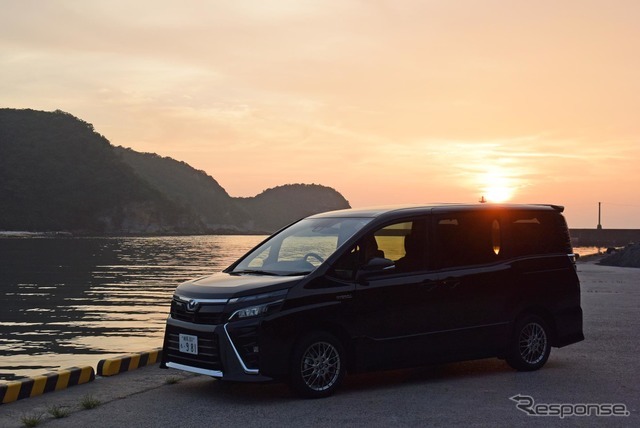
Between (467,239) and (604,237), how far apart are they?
173590 mm

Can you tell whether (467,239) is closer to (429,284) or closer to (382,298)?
(429,284)

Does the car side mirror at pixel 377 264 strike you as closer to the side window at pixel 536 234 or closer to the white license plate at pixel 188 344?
the white license plate at pixel 188 344

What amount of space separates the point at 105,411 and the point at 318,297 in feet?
7.97

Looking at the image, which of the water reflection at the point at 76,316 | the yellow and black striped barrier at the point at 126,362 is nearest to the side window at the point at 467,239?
the yellow and black striped barrier at the point at 126,362

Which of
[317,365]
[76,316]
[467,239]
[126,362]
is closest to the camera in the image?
[317,365]

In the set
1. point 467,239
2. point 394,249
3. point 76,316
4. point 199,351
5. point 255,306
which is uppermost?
point 467,239

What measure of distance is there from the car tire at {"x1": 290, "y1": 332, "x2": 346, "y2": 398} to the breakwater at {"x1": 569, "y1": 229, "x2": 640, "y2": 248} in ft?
541

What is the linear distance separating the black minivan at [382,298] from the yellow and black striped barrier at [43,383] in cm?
136

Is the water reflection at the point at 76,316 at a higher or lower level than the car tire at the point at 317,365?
lower

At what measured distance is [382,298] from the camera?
8.87 m

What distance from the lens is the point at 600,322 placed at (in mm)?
15359

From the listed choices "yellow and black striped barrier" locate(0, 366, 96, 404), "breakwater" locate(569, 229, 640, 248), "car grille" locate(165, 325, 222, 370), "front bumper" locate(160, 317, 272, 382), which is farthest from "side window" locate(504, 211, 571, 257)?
"breakwater" locate(569, 229, 640, 248)

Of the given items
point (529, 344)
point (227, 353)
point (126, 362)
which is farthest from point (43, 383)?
point (529, 344)

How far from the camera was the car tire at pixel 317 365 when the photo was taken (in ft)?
26.9
